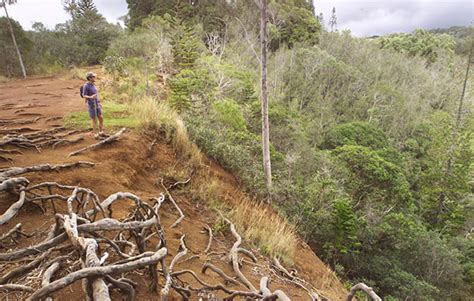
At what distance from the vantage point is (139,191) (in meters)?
4.38

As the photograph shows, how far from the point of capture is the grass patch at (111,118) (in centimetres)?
605

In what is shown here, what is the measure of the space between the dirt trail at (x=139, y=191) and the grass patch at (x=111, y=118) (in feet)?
0.69

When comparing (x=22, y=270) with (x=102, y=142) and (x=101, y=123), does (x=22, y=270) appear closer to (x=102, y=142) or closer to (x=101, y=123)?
(x=102, y=142)

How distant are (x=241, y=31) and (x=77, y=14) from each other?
15.2 meters

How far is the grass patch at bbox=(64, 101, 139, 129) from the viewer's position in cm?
605

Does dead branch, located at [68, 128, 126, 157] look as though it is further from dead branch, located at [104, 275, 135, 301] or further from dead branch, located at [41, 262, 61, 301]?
dead branch, located at [104, 275, 135, 301]

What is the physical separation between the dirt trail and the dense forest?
1551 millimetres

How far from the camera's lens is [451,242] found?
45.7ft

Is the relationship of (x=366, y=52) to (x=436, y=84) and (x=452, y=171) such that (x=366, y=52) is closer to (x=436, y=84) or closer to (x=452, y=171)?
(x=436, y=84)

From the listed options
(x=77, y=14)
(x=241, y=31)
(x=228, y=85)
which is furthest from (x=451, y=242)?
(x=77, y=14)

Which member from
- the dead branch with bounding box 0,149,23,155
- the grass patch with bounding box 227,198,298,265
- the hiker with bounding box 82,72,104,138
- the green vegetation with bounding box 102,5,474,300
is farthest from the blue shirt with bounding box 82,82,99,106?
the grass patch with bounding box 227,198,298,265

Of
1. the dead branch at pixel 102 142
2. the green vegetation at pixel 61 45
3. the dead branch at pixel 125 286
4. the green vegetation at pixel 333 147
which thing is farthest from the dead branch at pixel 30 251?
the green vegetation at pixel 61 45

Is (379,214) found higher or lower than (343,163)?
lower

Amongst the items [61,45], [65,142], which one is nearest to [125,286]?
[65,142]
